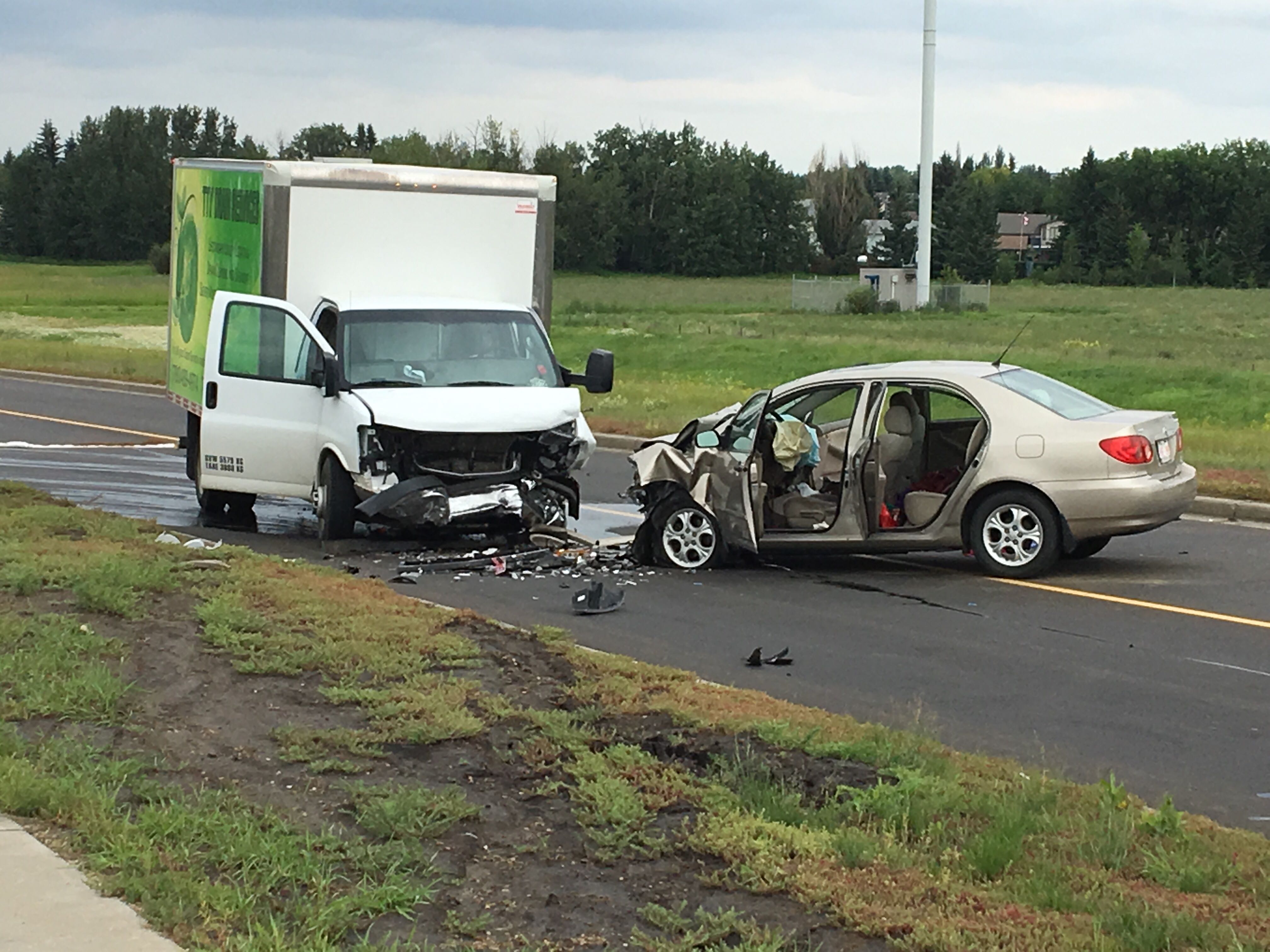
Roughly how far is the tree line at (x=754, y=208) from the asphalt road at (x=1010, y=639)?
318 ft

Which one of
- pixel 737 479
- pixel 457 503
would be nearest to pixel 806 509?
pixel 737 479

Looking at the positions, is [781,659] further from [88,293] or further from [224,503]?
[88,293]

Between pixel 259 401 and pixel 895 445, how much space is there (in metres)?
5.32

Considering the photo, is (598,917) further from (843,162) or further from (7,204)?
(7,204)

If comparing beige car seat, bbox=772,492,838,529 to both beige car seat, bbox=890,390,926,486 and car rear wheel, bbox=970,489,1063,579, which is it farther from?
car rear wheel, bbox=970,489,1063,579

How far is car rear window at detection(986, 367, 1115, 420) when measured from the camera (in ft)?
38.1

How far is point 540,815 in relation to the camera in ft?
18.8

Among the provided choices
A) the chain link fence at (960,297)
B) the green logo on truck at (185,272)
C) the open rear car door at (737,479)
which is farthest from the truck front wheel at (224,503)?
the chain link fence at (960,297)

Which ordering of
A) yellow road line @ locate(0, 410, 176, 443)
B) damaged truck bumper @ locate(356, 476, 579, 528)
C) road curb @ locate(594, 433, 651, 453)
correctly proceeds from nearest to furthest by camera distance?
damaged truck bumper @ locate(356, 476, 579, 528) < road curb @ locate(594, 433, 651, 453) < yellow road line @ locate(0, 410, 176, 443)

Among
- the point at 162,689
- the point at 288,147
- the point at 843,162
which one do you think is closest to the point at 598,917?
the point at 162,689

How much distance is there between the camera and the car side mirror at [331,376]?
12.7m

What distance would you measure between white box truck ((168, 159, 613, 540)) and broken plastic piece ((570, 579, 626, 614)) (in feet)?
6.26

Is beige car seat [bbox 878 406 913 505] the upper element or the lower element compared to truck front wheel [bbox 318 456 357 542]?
upper

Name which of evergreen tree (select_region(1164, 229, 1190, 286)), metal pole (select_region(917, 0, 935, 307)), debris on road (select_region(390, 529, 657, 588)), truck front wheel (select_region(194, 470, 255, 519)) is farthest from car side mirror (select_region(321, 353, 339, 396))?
evergreen tree (select_region(1164, 229, 1190, 286))
